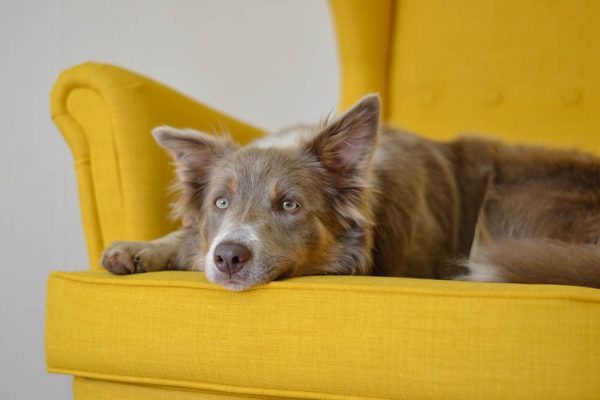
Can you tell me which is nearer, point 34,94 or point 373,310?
point 373,310

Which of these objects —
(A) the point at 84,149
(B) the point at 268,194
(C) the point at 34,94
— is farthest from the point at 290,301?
(C) the point at 34,94

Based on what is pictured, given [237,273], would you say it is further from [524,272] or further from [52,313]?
[524,272]

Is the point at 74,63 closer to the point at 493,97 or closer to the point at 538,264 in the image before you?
the point at 493,97

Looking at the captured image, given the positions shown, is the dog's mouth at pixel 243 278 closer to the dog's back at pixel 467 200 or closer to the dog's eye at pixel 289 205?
the dog's eye at pixel 289 205

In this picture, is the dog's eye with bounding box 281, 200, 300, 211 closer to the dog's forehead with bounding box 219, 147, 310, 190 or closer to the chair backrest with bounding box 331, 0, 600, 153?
the dog's forehead with bounding box 219, 147, 310, 190

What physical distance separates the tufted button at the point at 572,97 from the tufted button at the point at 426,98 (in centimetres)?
66

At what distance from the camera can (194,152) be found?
246 centimetres

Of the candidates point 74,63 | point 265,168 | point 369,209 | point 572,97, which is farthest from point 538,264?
point 74,63

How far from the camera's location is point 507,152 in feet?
9.94

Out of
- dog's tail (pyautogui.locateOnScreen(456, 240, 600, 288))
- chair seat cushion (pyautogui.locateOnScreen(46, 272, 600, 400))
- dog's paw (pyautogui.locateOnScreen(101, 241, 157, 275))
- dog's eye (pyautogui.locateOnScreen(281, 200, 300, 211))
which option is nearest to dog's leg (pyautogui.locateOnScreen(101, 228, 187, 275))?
dog's paw (pyautogui.locateOnScreen(101, 241, 157, 275))

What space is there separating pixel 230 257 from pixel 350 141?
650mm

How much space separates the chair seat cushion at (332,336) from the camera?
1.53 meters

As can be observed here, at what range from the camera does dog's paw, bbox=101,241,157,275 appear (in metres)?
2.18

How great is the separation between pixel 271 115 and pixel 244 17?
0.68m
